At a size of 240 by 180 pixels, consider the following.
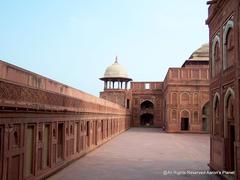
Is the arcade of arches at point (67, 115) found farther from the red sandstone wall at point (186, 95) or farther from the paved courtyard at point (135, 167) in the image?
the red sandstone wall at point (186, 95)

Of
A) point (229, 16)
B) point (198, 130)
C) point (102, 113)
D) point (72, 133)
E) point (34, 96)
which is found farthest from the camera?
point (198, 130)

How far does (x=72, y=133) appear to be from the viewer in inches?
502

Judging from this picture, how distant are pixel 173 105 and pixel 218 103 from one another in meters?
25.9

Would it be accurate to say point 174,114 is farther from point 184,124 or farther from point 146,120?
point 146,120

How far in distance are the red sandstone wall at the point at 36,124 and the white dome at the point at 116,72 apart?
3297 cm

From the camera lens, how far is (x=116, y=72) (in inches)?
1871

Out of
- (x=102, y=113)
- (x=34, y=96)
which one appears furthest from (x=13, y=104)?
(x=102, y=113)

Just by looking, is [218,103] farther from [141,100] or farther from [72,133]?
[141,100]

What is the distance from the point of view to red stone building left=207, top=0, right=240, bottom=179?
8.00m

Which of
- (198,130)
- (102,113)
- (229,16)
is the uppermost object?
(229,16)

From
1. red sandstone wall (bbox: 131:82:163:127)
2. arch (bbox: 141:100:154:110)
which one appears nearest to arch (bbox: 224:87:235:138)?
red sandstone wall (bbox: 131:82:163:127)

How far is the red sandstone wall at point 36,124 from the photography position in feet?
22.2

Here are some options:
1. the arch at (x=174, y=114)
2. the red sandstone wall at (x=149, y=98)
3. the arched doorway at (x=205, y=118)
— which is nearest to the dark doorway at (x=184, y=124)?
the arch at (x=174, y=114)

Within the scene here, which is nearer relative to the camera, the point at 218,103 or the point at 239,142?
the point at 239,142
